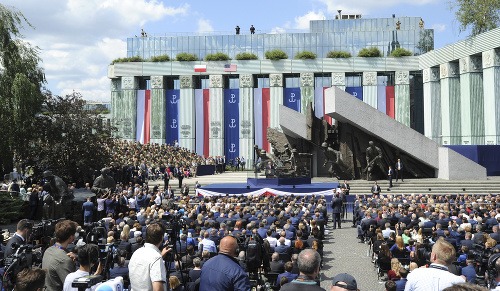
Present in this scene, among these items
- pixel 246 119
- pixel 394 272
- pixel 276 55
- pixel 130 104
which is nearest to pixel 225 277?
pixel 394 272

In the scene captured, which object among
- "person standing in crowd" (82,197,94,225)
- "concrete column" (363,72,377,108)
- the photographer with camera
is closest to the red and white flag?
"concrete column" (363,72,377,108)

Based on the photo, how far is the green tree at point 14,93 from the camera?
24.5 m

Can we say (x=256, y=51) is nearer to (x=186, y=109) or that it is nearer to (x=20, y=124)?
(x=186, y=109)

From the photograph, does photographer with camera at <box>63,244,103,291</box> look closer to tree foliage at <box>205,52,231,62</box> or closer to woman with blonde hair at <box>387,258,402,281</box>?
woman with blonde hair at <box>387,258,402,281</box>

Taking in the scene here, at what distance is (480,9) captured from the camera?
146ft

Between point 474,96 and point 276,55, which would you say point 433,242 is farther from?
point 276,55

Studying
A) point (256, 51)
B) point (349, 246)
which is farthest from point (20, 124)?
point (256, 51)

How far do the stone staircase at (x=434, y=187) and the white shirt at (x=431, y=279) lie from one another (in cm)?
2257

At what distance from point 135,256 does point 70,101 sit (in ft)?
78.9

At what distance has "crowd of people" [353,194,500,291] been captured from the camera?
521cm

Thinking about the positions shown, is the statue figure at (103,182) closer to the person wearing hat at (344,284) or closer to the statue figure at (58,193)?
the statue figure at (58,193)

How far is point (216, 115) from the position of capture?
49.6 metres

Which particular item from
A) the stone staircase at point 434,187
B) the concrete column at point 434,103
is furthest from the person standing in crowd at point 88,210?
the concrete column at point 434,103

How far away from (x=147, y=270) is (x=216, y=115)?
4467 cm
